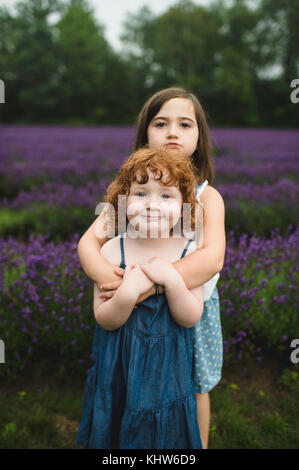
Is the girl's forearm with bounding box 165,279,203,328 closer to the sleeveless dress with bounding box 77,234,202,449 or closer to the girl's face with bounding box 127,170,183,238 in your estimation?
the sleeveless dress with bounding box 77,234,202,449

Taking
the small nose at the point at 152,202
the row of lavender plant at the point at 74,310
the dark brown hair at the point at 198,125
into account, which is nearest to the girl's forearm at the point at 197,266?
the small nose at the point at 152,202

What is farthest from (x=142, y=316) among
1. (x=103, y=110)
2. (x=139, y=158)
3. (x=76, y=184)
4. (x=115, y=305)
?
(x=103, y=110)

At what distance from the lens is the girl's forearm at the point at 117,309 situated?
113 centimetres

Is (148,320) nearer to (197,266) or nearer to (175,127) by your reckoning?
(197,266)

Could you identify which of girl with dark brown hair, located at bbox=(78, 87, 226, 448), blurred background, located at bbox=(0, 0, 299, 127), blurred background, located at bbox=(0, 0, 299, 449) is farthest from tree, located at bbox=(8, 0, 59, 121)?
girl with dark brown hair, located at bbox=(78, 87, 226, 448)

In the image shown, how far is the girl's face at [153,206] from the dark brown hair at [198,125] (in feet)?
1.55

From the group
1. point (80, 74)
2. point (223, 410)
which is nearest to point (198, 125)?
point (223, 410)

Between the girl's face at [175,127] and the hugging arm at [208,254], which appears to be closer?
the hugging arm at [208,254]

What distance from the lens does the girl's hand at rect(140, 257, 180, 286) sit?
3.77 ft

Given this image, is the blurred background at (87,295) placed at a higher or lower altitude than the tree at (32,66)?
lower

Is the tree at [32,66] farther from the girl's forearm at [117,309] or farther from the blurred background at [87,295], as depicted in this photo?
the girl's forearm at [117,309]

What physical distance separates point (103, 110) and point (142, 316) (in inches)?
1188

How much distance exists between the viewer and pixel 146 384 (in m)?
1.25

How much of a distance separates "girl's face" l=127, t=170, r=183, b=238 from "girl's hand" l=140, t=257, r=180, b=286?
0.10 m
